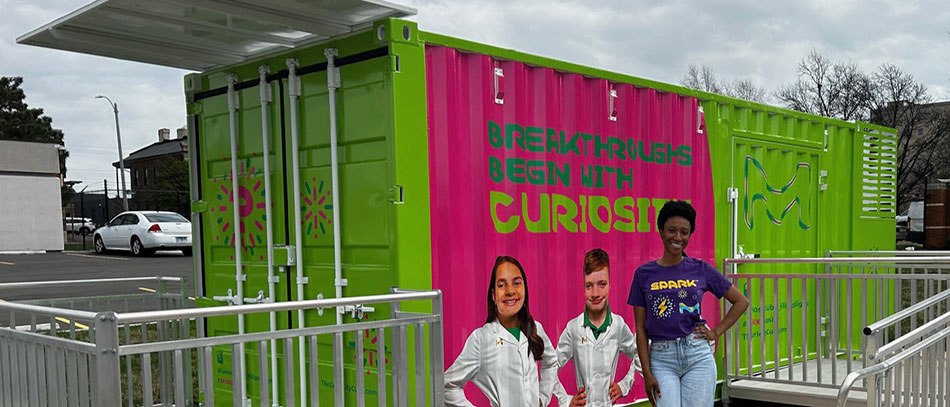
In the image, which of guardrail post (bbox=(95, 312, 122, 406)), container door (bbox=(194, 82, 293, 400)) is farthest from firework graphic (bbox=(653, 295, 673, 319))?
guardrail post (bbox=(95, 312, 122, 406))

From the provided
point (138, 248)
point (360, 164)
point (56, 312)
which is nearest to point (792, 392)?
point (360, 164)

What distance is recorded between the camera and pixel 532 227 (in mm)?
4863

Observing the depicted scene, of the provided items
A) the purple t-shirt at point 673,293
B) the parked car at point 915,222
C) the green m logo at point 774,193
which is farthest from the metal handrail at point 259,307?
the parked car at point 915,222

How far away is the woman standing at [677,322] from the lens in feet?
13.6

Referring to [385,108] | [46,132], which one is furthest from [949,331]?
[46,132]

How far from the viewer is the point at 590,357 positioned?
16.8 ft

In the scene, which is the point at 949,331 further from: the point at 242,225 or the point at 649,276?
the point at 242,225

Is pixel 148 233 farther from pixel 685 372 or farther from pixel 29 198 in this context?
pixel 685 372

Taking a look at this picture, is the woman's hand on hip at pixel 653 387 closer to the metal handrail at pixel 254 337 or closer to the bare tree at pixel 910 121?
the metal handrail at pixel 254 337

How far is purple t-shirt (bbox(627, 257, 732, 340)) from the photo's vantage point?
4160 mm

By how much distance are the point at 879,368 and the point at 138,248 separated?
20.8 metres

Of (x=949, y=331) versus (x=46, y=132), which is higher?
(x=46, y=132)

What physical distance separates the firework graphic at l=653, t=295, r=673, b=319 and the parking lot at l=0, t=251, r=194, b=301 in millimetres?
10803

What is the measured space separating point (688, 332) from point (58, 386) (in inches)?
120
